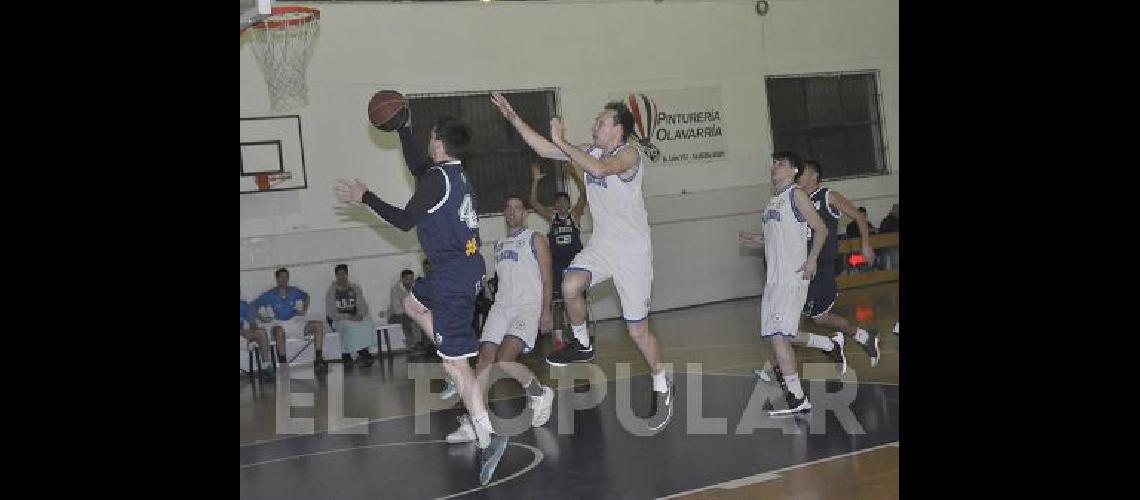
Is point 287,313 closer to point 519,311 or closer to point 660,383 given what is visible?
point 519,311

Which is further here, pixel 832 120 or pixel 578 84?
pixel 832 120

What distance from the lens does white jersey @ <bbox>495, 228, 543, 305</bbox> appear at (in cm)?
850

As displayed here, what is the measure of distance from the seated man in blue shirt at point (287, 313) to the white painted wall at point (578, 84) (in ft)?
1.42

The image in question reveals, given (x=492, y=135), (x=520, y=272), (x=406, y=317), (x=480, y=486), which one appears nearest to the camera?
(x=480, y=486)

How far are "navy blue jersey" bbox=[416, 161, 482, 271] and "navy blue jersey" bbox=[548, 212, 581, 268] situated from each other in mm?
7082

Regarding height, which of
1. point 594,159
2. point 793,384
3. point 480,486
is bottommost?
point 480,486

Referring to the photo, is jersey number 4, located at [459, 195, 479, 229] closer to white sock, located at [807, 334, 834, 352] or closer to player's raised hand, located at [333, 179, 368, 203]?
player's raised hand, located at [333, 179, 368, 203]

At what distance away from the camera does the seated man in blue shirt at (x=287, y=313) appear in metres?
13.5

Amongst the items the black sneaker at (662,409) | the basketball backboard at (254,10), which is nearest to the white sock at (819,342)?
the black sneaker at (662,409)

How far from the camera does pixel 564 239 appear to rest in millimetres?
13977

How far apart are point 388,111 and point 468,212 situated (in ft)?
2.54

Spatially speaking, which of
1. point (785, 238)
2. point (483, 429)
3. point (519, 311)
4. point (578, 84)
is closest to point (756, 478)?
point (483, 429)

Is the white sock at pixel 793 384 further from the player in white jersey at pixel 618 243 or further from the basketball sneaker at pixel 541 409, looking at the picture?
the basketball sneaker at pixel 541 409
